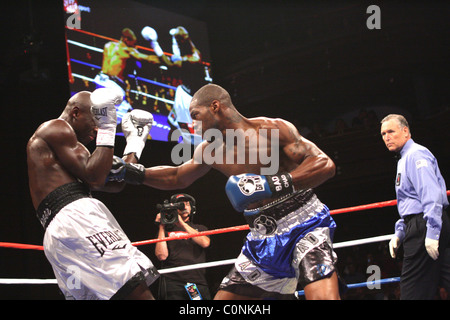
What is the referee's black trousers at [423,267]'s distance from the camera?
2.26 metres

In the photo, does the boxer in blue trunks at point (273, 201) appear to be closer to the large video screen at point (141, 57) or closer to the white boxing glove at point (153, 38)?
the large video screen at point (141, 57)

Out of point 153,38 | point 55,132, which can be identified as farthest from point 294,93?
point 55,132

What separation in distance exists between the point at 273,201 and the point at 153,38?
4.56 metres

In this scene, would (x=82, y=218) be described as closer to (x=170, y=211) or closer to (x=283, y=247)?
(x=283, y=247)

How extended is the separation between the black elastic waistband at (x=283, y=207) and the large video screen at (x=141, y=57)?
3457mm

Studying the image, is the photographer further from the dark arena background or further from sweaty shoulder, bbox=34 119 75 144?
the dark arena background

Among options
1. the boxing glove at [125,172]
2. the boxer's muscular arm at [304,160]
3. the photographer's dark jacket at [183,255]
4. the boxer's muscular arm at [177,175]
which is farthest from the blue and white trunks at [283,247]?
the photographer's dark jacket at [183,255]

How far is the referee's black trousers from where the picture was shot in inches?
89.0

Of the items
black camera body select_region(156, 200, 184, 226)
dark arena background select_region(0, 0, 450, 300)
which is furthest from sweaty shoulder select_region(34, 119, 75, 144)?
dark arena background select_region(0, 0, 450, 300)
